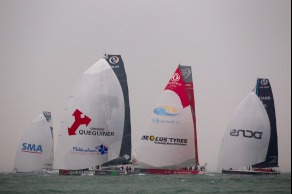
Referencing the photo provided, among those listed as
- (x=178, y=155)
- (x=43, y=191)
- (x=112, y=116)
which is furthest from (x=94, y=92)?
(x=43, y=191)

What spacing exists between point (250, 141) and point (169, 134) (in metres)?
8.94

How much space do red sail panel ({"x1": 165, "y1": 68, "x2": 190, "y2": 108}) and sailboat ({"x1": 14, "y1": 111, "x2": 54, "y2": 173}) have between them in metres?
18.3

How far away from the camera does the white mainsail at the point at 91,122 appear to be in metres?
57.5

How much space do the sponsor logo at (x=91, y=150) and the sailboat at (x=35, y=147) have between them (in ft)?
52.3

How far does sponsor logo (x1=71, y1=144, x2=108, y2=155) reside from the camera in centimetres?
5728

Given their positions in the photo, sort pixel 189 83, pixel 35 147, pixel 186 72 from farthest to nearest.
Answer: pixel 35 147, pixel 189 83, pixel 186 72

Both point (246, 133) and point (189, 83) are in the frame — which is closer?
point (246, 133)

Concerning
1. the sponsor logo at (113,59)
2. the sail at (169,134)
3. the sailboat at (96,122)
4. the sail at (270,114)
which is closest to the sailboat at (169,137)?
the sail at (169,134)

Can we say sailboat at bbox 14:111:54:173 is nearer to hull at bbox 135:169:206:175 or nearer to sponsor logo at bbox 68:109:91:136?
sponsor logo at bbox 68:109:91:136

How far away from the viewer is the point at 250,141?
210 feet

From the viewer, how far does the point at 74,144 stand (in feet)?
188

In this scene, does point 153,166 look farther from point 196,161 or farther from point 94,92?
Result: point 94,92

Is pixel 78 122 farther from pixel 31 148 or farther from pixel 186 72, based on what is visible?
pixel 31 148

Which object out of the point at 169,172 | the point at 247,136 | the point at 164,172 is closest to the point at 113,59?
the point at 164,172
